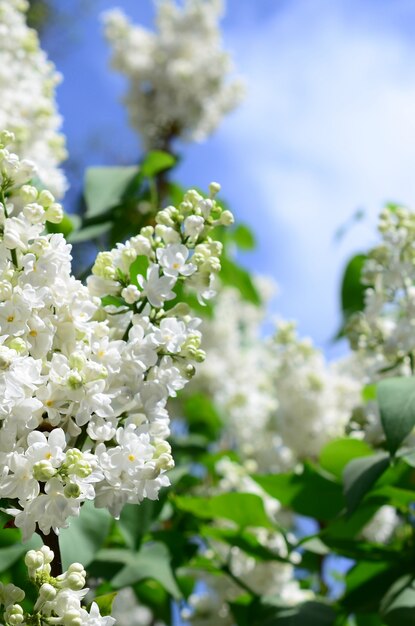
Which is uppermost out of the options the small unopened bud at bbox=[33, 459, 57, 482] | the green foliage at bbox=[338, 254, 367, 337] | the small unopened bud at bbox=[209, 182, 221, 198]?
the green foliage at bbox=[338, 254, 367, 337]

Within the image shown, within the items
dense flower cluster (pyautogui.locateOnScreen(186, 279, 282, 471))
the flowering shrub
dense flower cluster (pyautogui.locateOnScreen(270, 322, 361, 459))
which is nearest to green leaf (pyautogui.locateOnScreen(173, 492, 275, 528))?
the flowering shrub

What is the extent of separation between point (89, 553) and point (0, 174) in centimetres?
41

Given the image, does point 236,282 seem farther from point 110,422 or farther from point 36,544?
point 110,422

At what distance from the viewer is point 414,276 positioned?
1.25 meters

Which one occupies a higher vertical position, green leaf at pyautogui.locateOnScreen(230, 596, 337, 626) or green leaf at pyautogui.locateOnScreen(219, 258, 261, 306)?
green leaf at pyautogui.locateOnScreen(219, 258, 261, 306)

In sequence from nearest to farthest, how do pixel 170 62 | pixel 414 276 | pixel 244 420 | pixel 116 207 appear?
pixel 414 276
pixel 116 207
pixel 244 420
pixel 170 62

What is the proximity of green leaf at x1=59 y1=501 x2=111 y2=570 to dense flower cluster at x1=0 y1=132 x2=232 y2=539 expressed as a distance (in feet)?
0.60

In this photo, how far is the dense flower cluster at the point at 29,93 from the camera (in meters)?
1.47

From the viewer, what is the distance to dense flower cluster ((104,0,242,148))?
3.38 meters

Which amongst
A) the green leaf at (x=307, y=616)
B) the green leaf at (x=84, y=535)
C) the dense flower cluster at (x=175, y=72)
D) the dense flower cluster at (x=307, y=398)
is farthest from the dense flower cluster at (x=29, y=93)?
the dense flower cluster at (x=175, y=72)

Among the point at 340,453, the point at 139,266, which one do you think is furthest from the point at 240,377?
the point at 139,266

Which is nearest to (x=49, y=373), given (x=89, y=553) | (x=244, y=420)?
(x=89, y=553)

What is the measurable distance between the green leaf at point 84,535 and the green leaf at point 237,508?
1.23 feet

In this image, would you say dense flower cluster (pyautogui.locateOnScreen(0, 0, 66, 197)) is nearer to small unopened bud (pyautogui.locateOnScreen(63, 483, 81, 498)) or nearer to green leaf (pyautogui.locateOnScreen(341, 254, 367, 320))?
green leaf (pyautogui.locateOnScreen(341, 254, 367, 320))
